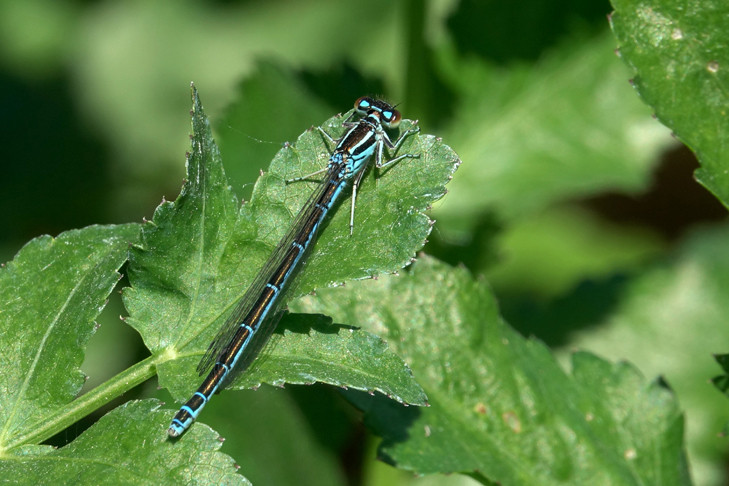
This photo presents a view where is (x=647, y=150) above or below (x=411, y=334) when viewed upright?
above

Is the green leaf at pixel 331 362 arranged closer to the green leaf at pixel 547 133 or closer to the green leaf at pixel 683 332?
the green leaf at pixel 547 133

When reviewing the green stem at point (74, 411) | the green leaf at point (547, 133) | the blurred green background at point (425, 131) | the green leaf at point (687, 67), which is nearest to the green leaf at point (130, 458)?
the green stem at point (74, 411)

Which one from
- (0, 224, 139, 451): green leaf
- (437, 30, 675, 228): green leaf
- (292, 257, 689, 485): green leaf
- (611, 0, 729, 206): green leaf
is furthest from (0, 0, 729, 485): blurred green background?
(611, 0, 729, 206): green leaf

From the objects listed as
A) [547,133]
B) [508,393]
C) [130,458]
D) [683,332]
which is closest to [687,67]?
[508,393]

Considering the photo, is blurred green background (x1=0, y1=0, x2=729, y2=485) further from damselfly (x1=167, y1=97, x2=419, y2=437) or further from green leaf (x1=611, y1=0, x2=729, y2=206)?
green leaf (x1=611, y1=0, x2=729, y2=206)

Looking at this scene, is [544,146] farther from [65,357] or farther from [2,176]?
[2,176]

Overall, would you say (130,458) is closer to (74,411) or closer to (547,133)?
(74,411)

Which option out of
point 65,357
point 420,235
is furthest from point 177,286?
point 420,235
